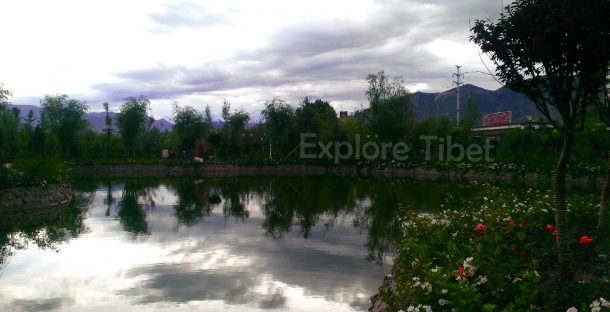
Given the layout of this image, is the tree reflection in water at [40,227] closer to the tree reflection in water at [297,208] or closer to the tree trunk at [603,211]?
the tree reflection in water at [297,208]

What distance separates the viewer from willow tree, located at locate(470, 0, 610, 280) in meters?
6.16

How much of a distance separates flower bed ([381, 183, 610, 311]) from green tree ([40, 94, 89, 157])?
190 ft

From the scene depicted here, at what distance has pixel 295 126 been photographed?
58469 mm

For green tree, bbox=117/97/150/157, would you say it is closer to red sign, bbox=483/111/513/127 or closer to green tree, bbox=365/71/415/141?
green tree, bbox=365/71/415/141

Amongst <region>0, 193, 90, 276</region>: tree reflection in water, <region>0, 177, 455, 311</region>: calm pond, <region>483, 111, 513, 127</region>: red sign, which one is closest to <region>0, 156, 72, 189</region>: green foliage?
<region>0, 193, 90, 276</region>: tree reflection in water

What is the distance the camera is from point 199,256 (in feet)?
38.5

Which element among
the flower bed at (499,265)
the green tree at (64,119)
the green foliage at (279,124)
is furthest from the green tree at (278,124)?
the flower bed at (499,265)

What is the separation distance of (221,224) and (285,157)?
38.4 meters

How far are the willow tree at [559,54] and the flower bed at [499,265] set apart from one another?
59 cm

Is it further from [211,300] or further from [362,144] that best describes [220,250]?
[362,144]

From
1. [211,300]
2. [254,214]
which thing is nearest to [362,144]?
[254,214]

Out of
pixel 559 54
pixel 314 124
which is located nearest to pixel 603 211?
pixel 559 54

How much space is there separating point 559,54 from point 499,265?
305cm

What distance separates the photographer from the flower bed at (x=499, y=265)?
4.95 m
